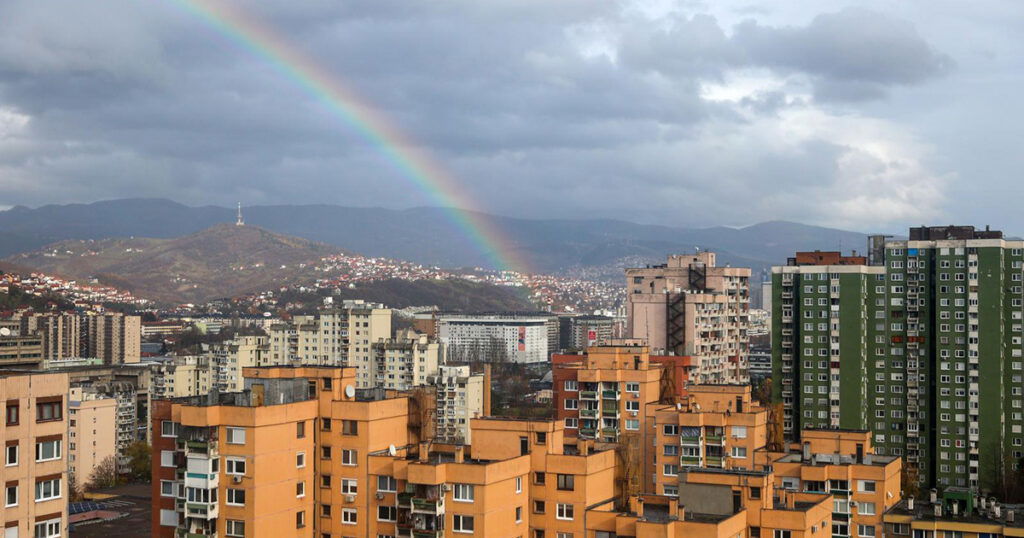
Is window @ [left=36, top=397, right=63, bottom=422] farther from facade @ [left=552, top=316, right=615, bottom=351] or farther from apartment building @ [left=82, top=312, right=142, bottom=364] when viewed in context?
facade @ [left=552, top=316, right=615, bottom=351]

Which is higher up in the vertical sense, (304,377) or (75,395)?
(304,377)

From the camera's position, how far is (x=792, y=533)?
58.3 ft

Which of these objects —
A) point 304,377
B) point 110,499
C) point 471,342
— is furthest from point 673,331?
point 471,342

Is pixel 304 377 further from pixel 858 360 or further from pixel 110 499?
pixel 110 499

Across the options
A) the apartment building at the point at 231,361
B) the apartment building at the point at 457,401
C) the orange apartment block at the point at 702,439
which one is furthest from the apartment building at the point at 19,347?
the orange apartment block at the point at 702,439

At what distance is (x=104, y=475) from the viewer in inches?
2267

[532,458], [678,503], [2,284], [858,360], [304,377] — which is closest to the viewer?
[678,503]

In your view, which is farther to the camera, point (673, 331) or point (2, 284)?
point (2, 284)

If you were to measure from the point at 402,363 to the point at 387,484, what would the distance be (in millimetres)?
46240

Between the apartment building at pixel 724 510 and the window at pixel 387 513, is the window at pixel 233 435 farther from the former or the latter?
the apartment building at pixel 724 510

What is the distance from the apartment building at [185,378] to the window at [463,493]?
174 feet

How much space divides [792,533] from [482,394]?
43908mm

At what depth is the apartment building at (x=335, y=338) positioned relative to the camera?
6844 centimetres

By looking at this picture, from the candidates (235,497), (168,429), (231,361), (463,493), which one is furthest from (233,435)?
(231,361)
